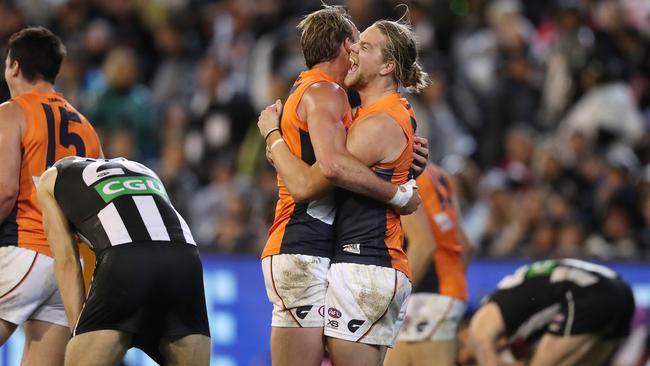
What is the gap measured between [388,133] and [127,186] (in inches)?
56.8

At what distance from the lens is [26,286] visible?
23.3 ft

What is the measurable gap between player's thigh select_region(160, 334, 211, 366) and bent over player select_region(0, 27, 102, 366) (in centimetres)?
115

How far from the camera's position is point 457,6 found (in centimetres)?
1550

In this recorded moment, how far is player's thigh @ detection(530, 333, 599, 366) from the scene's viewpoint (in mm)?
9000

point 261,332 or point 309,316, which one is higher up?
point 309,316

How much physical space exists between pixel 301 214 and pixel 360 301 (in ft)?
1.92

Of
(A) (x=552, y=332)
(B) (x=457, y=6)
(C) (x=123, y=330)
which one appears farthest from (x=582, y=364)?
(B) (x=457, y=6)

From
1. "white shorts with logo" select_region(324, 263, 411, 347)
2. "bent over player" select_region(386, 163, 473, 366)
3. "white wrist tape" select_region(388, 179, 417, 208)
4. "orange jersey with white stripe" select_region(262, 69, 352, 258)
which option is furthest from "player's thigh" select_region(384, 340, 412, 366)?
"white wrist tape" select_region(388, 179, 417, 208)

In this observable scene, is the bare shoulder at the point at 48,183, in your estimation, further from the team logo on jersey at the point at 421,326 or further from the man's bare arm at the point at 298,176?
the team logo on jersey at the point at 421,326

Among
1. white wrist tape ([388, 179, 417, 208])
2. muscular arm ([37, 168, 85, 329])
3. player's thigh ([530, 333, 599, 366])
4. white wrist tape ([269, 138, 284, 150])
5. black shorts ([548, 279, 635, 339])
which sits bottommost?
player's thigh ([530, 333, 599, 366])

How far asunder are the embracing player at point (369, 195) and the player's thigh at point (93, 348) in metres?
1.14

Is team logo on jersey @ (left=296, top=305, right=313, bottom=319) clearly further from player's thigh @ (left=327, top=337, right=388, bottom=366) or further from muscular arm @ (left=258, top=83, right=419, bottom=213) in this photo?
muscular arm @ (left=258, top=83, right=419, bottom=213)

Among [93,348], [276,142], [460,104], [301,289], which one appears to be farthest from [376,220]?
[460,104]

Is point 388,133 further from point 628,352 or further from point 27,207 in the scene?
point 628,352
